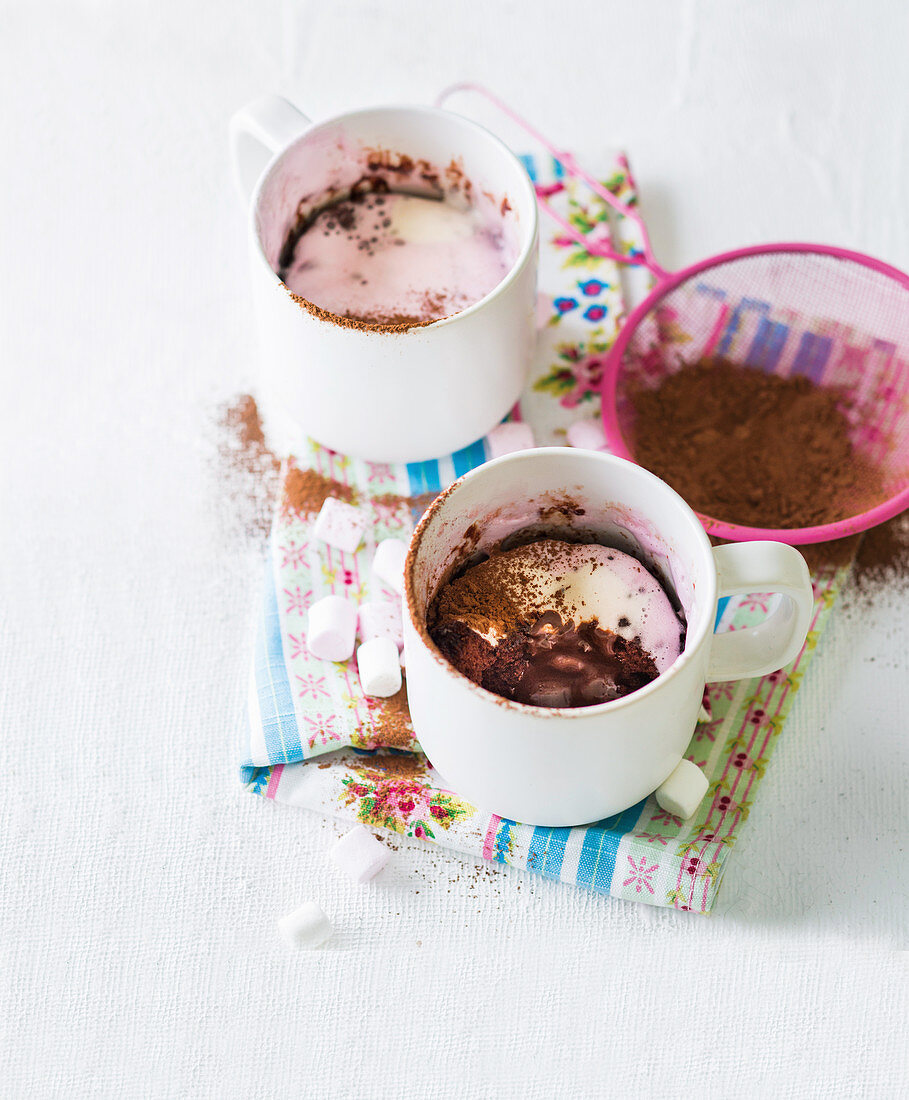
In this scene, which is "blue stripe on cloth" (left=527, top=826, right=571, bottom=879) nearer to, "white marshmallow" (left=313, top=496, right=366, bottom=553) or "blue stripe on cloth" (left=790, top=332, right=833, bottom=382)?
"white marshmallow" (left=313, top=496, right=366, bottom=553)

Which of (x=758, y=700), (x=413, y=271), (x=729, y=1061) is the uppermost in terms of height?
(x=413, y=271)

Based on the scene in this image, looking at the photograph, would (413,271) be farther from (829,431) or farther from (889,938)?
(889,938)

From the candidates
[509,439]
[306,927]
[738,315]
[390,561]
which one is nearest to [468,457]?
[509,439]

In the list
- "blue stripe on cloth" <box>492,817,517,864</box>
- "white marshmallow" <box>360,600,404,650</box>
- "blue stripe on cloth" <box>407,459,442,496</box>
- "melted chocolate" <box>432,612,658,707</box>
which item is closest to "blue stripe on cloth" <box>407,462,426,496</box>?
"blue stripe on cloth" <box>407,459,442,496</box>

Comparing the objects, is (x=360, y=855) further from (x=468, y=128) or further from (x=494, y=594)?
(x=468, y=128)

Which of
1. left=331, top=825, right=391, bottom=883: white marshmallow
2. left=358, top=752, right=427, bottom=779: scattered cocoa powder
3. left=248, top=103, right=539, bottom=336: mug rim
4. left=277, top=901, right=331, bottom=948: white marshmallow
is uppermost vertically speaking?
left=248, top=103, right=539, bottom=336: mug rim

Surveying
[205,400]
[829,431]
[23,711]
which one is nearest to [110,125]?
[205,400]
